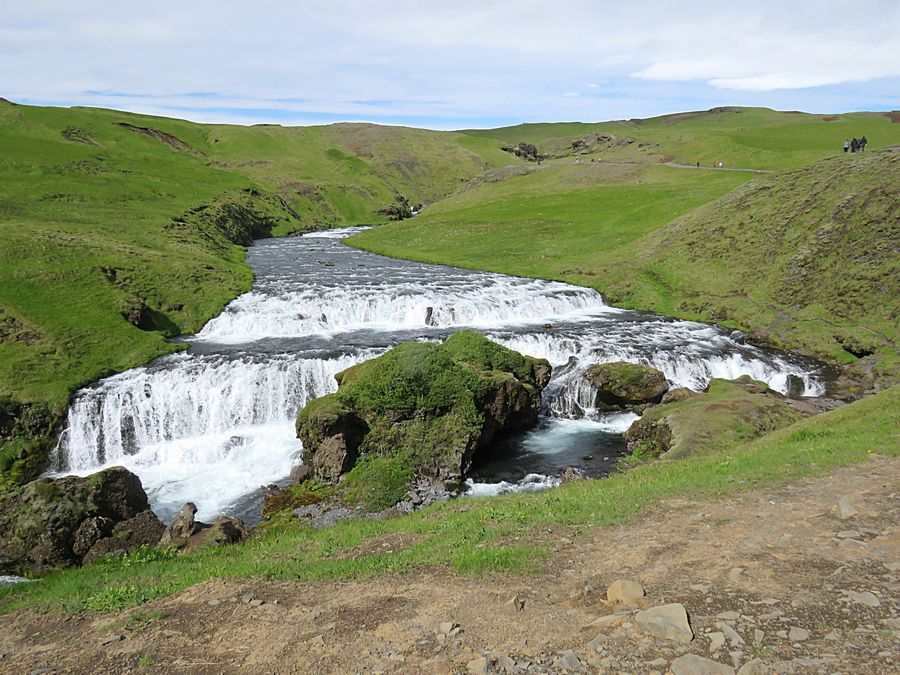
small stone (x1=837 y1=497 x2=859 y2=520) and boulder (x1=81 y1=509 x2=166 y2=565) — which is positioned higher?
small stone (x1=837 y1=497 x2=859 y2=520)

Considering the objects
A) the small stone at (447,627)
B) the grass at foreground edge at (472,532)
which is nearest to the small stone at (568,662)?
Result: the small stone at (447,627)

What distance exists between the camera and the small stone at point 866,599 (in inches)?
333

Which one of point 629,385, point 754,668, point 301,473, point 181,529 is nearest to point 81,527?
point 181,529

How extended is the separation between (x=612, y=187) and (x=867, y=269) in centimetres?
6454

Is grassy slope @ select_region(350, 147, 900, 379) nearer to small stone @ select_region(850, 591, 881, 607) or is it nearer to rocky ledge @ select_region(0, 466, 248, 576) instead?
small stone @ select_region(850, 591, 881, 607)

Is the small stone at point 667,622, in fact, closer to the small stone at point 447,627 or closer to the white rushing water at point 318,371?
the small stone at point 447,627

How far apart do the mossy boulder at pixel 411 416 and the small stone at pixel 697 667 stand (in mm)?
16972

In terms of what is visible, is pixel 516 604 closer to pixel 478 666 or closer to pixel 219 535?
pixel 478 666

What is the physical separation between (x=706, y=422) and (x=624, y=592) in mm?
18451

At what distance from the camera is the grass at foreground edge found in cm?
1252

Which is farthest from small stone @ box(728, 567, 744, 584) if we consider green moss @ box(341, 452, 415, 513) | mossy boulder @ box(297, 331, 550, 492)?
mossy boulder @ box(297, 331, 550, 492)

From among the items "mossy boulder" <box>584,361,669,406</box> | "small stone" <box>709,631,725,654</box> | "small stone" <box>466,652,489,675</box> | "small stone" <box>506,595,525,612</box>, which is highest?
"small stone" <box>709,631,725,654</box>

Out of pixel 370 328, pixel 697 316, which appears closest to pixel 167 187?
pixel 370 328

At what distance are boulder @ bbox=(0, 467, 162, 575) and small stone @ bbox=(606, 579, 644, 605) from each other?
17221mm
